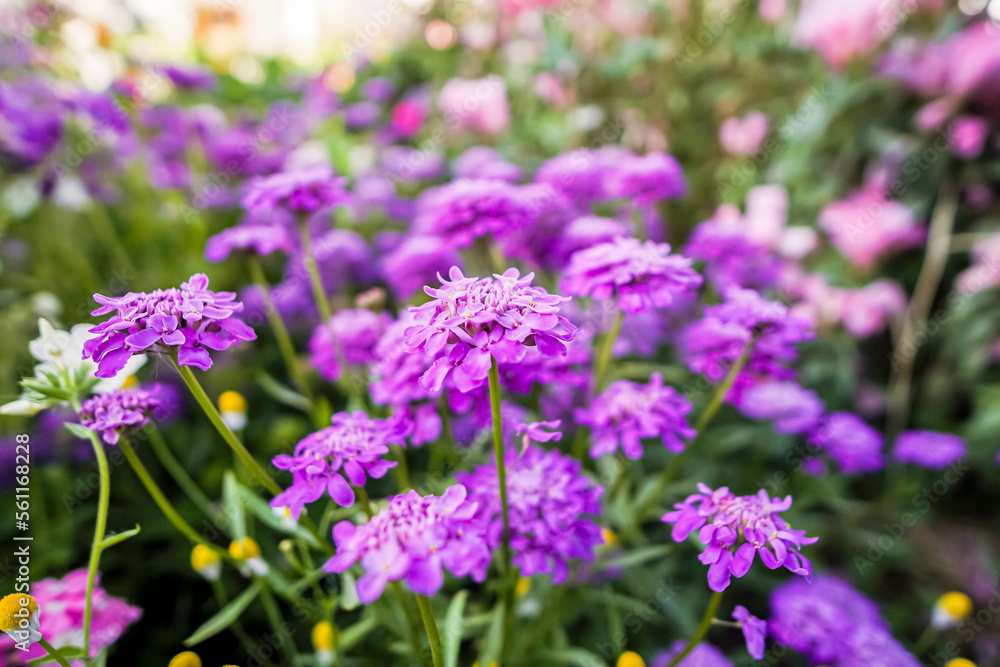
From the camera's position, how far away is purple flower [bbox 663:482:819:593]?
0.66 meters

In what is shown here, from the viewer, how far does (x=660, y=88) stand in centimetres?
232

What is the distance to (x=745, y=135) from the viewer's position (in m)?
2.08

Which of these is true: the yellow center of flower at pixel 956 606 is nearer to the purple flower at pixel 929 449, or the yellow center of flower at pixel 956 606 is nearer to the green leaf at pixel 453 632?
the purple flower at pixel 929 449

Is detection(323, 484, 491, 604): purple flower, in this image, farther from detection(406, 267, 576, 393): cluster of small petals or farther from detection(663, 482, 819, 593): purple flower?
detection(663, 482, 819, 593): purple flower

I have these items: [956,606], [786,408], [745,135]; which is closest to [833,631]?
[956,606]

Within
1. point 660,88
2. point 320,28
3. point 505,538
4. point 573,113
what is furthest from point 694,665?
point 320,28

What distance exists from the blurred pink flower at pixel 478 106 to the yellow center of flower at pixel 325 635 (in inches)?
73.0

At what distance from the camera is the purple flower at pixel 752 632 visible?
68 centimetres

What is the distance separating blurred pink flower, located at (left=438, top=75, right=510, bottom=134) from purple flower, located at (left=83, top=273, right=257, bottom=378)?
5.75 ft

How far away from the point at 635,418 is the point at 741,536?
0.24 meters

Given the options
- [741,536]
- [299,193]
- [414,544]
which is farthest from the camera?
[299,193]

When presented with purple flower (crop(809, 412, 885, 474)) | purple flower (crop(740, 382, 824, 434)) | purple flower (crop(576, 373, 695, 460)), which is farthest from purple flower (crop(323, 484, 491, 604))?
purple flower (crop(809, 412, 885, 474))

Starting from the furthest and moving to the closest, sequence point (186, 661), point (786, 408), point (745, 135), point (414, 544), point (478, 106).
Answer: point (478, 106) < point (745, 135) < point (786, 408) < point (186, 661) < point (414, 544)

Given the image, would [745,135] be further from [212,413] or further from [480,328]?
[212,413]
